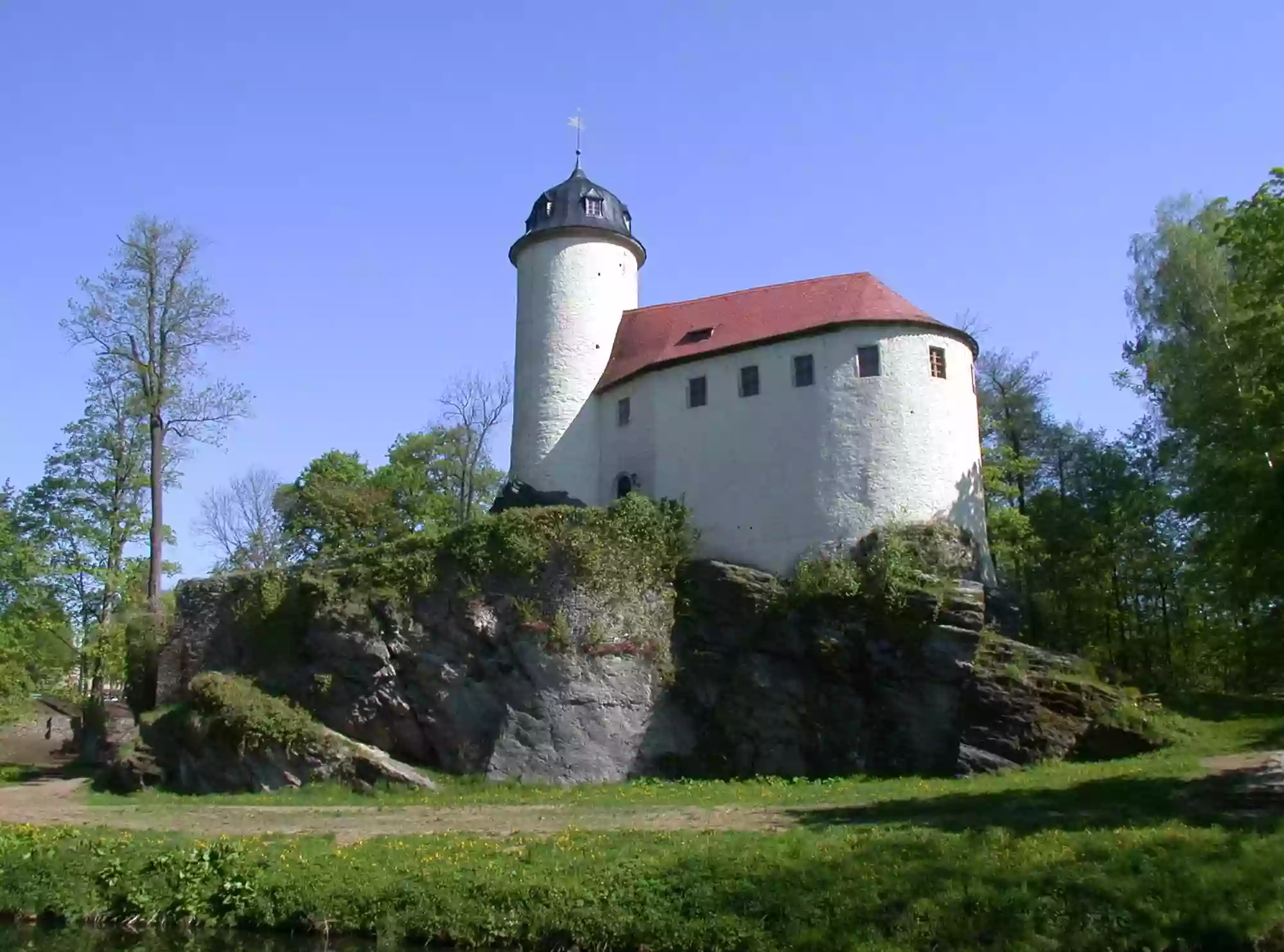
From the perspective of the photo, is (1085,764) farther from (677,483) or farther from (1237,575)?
(677,483)

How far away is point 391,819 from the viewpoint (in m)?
20.1

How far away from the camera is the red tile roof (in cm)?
2931

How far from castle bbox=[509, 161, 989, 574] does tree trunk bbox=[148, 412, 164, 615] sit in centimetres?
1045

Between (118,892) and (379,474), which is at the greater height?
(379,474)

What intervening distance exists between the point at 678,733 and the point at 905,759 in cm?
539

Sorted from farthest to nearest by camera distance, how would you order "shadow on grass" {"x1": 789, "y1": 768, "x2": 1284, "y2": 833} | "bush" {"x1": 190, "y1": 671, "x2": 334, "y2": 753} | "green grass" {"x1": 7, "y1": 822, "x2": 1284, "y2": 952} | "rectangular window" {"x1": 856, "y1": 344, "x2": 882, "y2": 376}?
"rectangular window" {"x1": 856, "y1": 344, "x2": 882, "y2": 376}
"bush" {"x1": 190, "y1": 671, "x2": 334, "y2": 753}
"shadow on grass" {"x1": 789, "y1": 768, "x2": 1284, "y2": 833}
"green grass" {"x1": 7, "y1": 822, "x2": 1284, "y2": 952}

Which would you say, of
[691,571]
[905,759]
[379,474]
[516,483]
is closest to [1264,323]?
[905,759]

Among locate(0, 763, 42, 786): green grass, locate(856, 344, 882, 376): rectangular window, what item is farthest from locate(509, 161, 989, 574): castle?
locate(0, 763, 42, 786): green grass

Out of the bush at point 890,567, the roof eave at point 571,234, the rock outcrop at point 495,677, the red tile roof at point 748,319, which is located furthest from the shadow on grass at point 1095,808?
the roof eave at point 571,234

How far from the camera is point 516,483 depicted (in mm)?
32688

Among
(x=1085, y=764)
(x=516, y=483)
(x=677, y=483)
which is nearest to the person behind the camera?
(x=1085, y=764)

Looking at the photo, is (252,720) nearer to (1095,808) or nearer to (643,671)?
(643,671)

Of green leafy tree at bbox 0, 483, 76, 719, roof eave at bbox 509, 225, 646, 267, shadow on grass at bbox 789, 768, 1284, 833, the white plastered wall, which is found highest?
roof eave at bbox 509, 225, 646, 267

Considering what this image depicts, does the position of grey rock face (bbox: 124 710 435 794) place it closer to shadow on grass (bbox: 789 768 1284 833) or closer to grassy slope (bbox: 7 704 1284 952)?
grassy slope (bbox: 7 704 1284 952)
